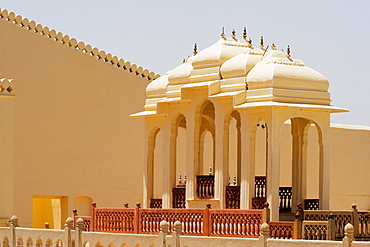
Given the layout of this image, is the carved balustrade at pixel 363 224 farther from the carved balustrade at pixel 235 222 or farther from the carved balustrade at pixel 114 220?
the carved balustrade at pixel 114 220

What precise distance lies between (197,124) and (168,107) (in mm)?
996

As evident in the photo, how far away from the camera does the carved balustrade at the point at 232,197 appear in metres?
18.3

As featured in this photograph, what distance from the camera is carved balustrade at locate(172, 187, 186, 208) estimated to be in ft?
64.4

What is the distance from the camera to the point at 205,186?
749 inches

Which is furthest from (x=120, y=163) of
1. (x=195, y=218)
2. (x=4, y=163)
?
(x=195, y=218)

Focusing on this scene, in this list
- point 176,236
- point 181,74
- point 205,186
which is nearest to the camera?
point 176,236

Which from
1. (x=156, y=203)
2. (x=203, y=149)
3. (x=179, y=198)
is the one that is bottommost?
(x=156, y=203)

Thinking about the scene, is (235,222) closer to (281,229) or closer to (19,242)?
(281,229)

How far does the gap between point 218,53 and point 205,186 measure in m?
2.64

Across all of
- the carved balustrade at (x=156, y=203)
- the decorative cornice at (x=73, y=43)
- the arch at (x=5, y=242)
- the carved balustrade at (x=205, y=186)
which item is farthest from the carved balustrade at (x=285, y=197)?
the decorative cornice at (x=73, y=43)

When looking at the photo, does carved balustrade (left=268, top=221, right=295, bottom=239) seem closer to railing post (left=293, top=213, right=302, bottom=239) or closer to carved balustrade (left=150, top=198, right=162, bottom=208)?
railing post (left=293, top=213, right=302, bottom=239)

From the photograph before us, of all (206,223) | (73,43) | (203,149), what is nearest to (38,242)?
(206,223)

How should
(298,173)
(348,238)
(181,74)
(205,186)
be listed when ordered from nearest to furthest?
(348,238) < (205,186) < (298,173) < (181,74)

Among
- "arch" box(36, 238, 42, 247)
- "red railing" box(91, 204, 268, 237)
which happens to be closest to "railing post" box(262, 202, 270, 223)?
"red railing" box(91, 204, 268, 237)
